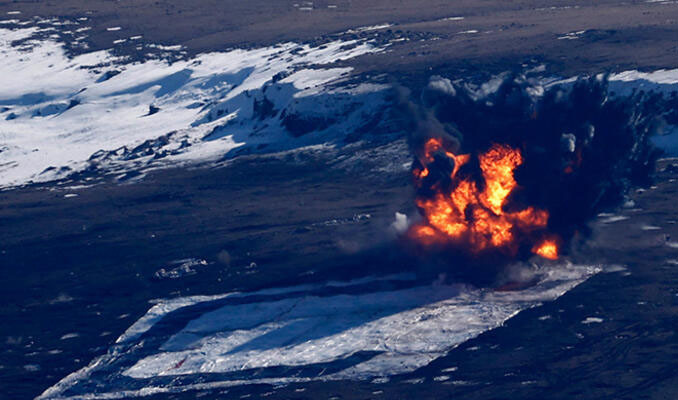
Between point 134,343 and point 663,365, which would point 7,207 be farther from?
point 663,365

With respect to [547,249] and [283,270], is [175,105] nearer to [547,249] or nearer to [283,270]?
[283,270]

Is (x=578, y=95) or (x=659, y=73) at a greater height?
(x=578, y=95)

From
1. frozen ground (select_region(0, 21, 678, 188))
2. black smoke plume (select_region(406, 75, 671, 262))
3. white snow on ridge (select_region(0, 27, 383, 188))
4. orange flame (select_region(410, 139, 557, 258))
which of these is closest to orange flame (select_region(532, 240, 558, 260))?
orange flame (select_region(410, 139, 557, 258))

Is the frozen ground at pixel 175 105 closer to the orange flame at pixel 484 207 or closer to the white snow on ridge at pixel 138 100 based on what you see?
the white snow on ridge at pixel 138 100

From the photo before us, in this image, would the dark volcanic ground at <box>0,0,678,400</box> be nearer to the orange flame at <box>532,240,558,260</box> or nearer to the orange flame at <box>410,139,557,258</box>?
the orange flame at <box>532,240,558,260</box>

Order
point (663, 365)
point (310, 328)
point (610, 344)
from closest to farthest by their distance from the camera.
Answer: point (663, 365)
point (610, 344)
point (310, 328)

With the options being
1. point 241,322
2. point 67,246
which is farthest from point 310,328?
point 67,246

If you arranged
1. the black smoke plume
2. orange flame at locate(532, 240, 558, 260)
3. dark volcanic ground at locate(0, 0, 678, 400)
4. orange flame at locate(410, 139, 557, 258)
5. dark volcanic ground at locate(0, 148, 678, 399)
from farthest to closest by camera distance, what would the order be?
orange flame at locate(532, 240, 558, 260) < orange flame at locate(410, 139, 557, 258) < the black smoke plume < dark volcanic ground at locate(0, 0, 678, 400) < dark volcanic ground at locate(0, 148, 678, 399)
